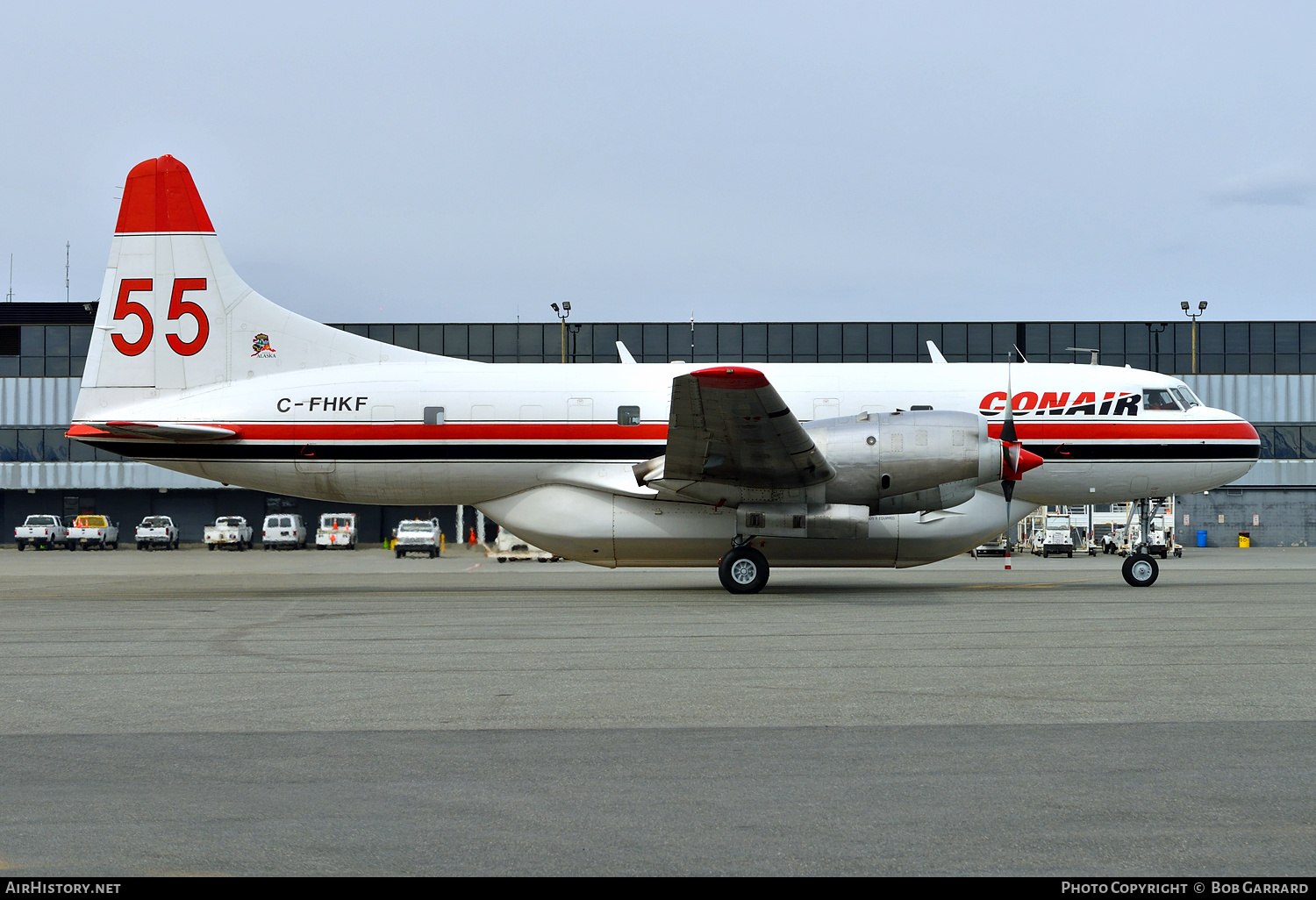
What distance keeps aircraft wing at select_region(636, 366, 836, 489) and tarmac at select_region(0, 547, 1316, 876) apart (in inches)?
122

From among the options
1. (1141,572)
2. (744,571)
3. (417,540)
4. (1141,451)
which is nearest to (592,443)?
(744,571)

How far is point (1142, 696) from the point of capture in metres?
8.80

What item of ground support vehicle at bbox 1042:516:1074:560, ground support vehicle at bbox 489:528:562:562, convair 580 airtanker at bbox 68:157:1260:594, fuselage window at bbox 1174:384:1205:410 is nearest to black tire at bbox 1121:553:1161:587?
convair 580 airtanker at bbox 68:157:1260:594

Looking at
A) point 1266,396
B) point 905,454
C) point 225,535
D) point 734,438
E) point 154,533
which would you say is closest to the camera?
point 734,438

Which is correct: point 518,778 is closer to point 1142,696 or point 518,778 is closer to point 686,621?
point 1142,696

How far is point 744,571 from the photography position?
1934 cm

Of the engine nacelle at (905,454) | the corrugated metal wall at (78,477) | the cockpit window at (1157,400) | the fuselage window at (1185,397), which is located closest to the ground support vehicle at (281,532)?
the corrugated metal wall at (78,477)

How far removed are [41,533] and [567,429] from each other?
4244cm

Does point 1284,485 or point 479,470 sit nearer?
point 479,470

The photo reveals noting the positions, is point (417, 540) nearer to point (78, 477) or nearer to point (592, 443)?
point (592, 443)

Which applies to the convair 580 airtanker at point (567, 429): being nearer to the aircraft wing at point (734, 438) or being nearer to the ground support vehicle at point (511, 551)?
the aircraft wing at point (734, 438)

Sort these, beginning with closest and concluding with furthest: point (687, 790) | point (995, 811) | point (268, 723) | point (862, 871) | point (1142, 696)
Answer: point (862, 871) < point (995, 811) < point (687, 790) < point (268, 723) < point (1142, 696)

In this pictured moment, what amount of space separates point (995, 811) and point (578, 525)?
15.1m

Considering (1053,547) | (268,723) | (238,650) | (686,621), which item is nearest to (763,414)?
(686,621)
